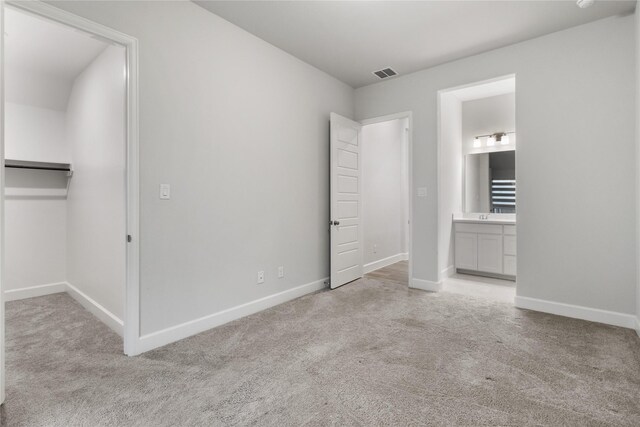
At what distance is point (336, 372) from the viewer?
210 cm

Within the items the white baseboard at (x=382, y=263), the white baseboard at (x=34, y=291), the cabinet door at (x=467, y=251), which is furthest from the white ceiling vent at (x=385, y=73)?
the white baseboard at (x=34, y=291)

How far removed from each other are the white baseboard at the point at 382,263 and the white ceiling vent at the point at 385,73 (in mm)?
2695

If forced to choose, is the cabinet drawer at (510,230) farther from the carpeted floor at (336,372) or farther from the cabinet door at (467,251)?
the carpeted floor at (336,372)

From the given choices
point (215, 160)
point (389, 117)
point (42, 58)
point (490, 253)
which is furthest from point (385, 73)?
point (42, 58)

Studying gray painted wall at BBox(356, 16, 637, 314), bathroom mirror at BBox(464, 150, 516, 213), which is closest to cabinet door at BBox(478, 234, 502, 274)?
bathroom mirror at BBox(464, 150, 516, 213)

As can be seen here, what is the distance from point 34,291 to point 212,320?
2632 mm

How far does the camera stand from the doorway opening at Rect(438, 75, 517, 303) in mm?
4496

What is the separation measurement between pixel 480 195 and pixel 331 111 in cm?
272

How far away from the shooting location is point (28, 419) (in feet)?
5.39

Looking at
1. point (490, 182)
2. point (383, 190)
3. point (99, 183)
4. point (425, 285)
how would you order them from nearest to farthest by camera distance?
point (99, 183) → point (425, 285) → point (490, 182) → point (383, 190)

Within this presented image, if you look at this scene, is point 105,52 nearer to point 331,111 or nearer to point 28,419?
point 331,111

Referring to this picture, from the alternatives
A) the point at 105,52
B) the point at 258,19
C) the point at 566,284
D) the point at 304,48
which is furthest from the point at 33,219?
the point at 566,284

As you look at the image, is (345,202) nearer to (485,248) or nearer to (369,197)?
(369,197)

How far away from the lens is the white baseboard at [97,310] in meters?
2.76
